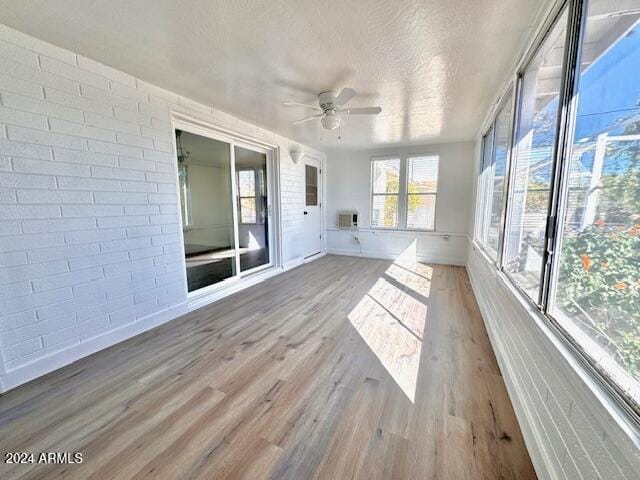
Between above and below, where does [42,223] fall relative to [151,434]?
above

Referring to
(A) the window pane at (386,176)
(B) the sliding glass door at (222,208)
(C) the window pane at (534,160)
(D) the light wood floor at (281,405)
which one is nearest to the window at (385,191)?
(A) the window pane at (386,176)

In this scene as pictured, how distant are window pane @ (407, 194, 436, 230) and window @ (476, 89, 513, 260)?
135 cm

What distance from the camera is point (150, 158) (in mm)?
2615

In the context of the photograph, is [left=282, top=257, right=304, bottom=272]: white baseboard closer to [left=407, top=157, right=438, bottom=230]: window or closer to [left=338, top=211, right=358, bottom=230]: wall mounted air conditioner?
[left=338, top=211, right=358, bottom=230]: wall mounted air conditioner

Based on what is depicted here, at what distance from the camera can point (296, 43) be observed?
193 centimetres

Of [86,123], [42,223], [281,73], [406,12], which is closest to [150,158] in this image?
[86,123]

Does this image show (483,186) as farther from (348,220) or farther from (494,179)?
(348,220)

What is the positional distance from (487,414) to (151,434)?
1.98 meters

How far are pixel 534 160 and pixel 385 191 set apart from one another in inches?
163

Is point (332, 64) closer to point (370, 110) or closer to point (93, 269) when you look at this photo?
point (370, 110)

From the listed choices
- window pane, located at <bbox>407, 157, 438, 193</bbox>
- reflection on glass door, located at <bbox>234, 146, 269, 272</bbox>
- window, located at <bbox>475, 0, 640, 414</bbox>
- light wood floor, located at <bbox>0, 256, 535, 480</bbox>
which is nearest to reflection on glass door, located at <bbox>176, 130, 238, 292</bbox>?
reflection on glass door, located at <bbox>234, 146, 269, 272</bbox>

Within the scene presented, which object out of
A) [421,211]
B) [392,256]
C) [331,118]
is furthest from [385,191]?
[331,118]

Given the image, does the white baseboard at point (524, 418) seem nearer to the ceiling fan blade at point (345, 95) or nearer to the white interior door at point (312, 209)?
the ceiling fan blade at point (345, 95)

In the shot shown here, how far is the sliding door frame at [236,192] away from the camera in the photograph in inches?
119
